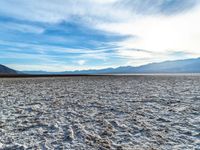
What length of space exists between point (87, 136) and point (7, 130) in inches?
115

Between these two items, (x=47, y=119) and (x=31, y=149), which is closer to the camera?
(x=31, y=149)

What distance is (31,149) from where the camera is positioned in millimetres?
5484

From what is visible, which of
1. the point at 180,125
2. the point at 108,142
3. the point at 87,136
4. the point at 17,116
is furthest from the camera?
the point at 17,116

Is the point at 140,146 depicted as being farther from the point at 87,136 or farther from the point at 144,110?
the point at 144,110

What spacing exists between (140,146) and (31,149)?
3.02m

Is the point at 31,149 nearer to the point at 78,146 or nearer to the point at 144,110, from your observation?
the point at 78,146

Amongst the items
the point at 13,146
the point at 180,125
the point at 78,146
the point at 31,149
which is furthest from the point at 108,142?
the point at 180,125

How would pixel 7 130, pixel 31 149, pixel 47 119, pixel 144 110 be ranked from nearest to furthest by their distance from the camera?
pixel 31 149
pixel 7 130
pixel 47 119
pixel 144 110

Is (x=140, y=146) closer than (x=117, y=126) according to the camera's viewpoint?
Yes

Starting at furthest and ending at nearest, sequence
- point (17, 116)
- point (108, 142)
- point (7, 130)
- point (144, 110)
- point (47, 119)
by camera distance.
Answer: point (144, 110) → point (17, 116) → point (47, 119) → point (7, 130) → point (108, 142)

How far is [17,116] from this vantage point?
30.1 ft

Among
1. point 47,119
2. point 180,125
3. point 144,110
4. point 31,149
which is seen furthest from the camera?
point 144,110

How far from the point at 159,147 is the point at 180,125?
247 centimetres

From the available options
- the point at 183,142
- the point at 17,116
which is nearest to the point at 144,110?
the point at 183,142
